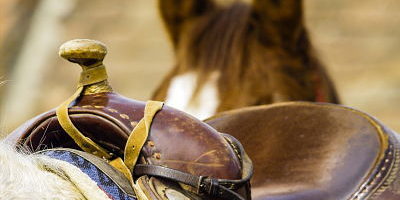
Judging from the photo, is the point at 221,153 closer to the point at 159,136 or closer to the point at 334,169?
the point at 159,136

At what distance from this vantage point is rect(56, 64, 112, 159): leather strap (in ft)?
2.78

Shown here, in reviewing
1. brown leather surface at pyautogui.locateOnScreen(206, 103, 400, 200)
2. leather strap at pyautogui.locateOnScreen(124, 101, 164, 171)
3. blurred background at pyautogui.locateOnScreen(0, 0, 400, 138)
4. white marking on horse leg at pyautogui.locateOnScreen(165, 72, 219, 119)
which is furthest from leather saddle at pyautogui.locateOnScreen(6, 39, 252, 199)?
blurred background at pyautogui.locateOnScreen(0, 0, 400, 138)

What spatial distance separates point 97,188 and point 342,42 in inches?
213

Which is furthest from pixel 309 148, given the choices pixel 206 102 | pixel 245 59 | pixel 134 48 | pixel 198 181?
pixel 134 48

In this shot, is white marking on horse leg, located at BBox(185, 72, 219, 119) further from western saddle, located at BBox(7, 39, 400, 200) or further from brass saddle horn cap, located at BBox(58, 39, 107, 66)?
brass saddle horn cap, located at BBox(58, 39, 107, 66)

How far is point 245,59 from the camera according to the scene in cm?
207

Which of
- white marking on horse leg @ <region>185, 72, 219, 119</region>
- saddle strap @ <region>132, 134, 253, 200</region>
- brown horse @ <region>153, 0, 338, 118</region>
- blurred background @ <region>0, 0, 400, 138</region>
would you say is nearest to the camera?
saddle strap @ <region>132, 134, 253, 200</region>

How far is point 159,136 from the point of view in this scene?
839 mm

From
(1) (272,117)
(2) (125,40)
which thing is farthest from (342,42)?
Answer: (1) (272,117)

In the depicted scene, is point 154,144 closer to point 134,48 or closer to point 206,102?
point 206,102

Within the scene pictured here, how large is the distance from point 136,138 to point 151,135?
0.06ft

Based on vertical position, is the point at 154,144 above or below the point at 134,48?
above

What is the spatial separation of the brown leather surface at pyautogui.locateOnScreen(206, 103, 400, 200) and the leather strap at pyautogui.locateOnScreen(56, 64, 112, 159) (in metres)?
0.32

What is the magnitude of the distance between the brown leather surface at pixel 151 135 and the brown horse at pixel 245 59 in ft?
3.15
